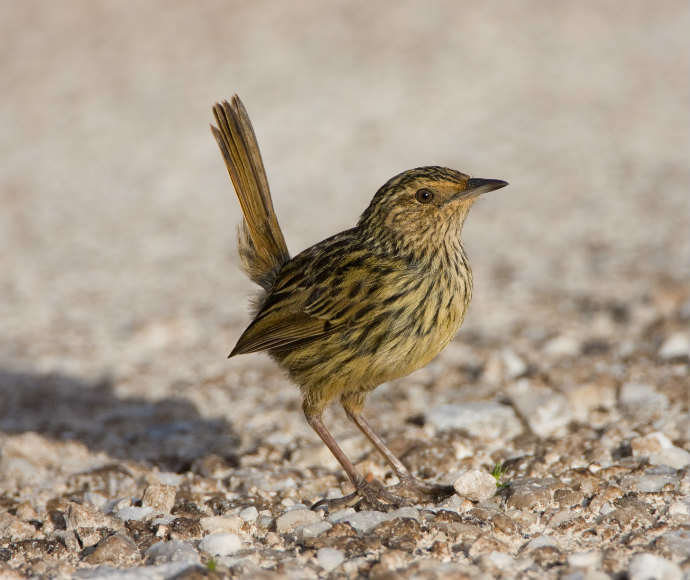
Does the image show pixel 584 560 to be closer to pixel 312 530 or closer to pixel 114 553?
pixel 312 530

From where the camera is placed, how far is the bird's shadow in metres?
5.49

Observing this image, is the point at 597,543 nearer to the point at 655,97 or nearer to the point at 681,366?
the point at 681,366

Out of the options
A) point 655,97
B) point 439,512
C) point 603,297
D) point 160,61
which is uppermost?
point 160,61

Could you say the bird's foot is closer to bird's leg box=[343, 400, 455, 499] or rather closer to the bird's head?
bird's leg box=[343, 400, 455, 499]

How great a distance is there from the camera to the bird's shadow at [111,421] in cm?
549

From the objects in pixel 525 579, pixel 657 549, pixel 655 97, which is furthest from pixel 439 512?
pixel 655 97

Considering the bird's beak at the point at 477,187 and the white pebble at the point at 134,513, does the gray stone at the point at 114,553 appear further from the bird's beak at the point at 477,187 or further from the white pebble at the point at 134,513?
the bird's beak at the point at 477,187

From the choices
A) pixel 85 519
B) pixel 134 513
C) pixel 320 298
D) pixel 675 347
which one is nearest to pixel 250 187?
pixel 320 298

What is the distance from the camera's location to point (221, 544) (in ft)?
12.5

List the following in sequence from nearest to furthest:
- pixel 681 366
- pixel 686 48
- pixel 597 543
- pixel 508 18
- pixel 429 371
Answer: pixel 597 543 → pixel 681 366 → pixel 429 371 → pixel 686 48 → pixel 508 18

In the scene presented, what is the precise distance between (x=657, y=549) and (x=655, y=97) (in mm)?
9399

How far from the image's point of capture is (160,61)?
1386 cm

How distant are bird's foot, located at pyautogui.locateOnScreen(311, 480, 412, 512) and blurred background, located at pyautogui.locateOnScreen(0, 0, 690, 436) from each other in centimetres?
186

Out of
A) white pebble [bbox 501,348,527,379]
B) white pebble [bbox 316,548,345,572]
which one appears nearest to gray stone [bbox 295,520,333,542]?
white pebble [bbox 316,548,345,572]
